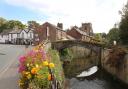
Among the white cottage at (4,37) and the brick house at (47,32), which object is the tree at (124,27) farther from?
the white cottage at (4,37)

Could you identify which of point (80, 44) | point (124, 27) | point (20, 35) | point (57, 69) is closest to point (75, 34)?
point (20, 35)

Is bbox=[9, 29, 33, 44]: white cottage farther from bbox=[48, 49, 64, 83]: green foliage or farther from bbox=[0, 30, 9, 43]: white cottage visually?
bbox=[48, 49, 64, 83]: green foliage

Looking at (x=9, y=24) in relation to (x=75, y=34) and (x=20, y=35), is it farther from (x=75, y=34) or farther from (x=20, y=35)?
(x=75, y=34)

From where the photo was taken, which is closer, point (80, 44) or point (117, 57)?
point (117, 57)

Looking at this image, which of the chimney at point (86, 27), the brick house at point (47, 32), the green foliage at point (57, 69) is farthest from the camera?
the chimney at point (86, 27)

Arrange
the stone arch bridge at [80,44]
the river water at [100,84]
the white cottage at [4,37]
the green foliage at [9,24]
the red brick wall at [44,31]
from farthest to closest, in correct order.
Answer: the green foliage at [9,24] < the white cottage at [4,37] < the red brick wall at [44,31] < the stone arch bridge at [80,44] < the river water at [100,84]

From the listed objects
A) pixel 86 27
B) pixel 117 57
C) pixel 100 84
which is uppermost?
pixel 86 27

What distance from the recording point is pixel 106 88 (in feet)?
125

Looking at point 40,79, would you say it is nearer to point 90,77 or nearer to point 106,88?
point 106,88

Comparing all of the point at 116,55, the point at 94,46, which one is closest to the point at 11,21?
the point at 94,46

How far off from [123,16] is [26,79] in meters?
43.3

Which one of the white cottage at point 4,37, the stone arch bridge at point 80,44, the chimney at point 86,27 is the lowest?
the stone arch bridge at point 80,44

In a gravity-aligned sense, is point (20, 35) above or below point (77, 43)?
above

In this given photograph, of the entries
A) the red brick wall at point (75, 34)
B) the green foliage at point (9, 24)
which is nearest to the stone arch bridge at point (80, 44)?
the red brick wall at point (75, 34)
